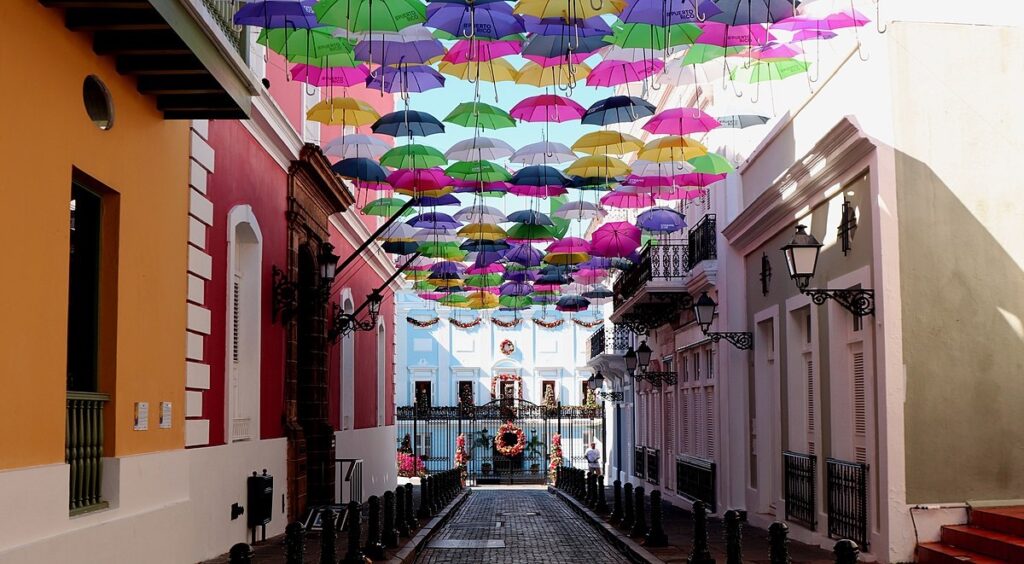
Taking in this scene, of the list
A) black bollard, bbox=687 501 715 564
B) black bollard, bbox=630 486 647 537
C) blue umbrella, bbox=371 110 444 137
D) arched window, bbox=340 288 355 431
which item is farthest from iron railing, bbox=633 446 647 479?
black bollard, bbox=687 501 715 564

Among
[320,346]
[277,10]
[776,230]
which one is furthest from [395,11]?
[320,346]

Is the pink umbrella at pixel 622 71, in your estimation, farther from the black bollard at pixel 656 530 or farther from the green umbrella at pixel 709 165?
the black bollard at pixel 656 530

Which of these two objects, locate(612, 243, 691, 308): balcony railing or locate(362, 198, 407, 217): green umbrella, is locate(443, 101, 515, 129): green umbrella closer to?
locate(362, 198, 407, 217): green umbrella

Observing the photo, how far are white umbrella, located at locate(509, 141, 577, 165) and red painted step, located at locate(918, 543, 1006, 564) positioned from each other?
827 cm

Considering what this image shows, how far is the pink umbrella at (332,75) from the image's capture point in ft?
49.2

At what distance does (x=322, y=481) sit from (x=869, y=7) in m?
13.1

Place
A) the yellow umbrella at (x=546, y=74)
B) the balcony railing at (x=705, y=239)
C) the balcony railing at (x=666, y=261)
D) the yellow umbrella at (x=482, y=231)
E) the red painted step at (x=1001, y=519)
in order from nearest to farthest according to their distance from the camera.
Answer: the red painted step at (x=1001, y=519) → the yellow umbrella at (x=546, y=74) → the yellow umbrella at (x=482, y=231) → the balcony railing at (x=705, y=239) → the balcony railing at (x=666, y=261)

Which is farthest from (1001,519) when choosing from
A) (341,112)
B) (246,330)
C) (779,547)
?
(246,330)

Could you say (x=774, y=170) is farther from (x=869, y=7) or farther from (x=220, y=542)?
(x=220, y=542)

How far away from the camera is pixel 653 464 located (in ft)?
105

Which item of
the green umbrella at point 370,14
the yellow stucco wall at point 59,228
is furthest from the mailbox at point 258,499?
the green umbrella at point 370,14

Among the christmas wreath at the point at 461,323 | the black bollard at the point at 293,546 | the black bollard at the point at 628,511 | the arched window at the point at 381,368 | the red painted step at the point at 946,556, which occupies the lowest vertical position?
the black bollard at the point at 628,511

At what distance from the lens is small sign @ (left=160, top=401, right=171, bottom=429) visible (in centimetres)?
1223

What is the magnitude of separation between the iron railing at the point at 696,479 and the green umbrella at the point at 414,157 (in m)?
8.08
